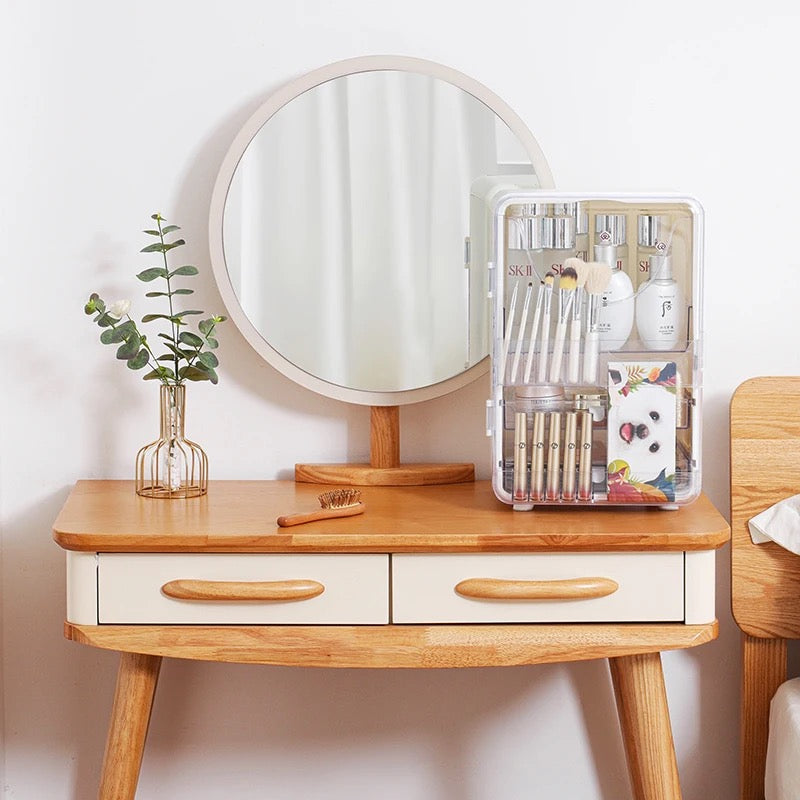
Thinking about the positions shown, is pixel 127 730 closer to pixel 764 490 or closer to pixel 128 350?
pixel 128 350

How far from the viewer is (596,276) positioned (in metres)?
1.57

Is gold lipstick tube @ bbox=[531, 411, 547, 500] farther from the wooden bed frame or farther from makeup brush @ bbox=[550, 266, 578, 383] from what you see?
the wooden bed frame

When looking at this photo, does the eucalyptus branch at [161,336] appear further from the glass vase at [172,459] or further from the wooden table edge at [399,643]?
the wooden table edge at [399,643]

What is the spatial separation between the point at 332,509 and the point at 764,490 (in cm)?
76

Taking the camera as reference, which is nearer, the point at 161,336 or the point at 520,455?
the point at 520,455

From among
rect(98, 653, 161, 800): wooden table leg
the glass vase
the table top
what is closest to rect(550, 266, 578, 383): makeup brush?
the table top

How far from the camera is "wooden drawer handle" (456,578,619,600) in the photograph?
4.76 ft

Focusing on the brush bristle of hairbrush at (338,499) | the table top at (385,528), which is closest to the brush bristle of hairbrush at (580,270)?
the table top at (385,528)

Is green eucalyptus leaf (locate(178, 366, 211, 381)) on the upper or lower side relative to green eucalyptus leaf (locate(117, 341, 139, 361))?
lower

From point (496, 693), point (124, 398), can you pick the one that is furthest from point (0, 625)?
point (496, 693)

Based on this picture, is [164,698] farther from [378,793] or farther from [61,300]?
[61,300]

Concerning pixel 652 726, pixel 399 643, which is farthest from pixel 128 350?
pixel 652 726

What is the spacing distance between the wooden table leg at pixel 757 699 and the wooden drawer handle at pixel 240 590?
0.84 meters

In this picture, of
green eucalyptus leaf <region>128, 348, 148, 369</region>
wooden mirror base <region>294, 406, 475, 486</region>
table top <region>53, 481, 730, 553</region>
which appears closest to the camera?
table top <region>53, 481, 730, 553</region>
